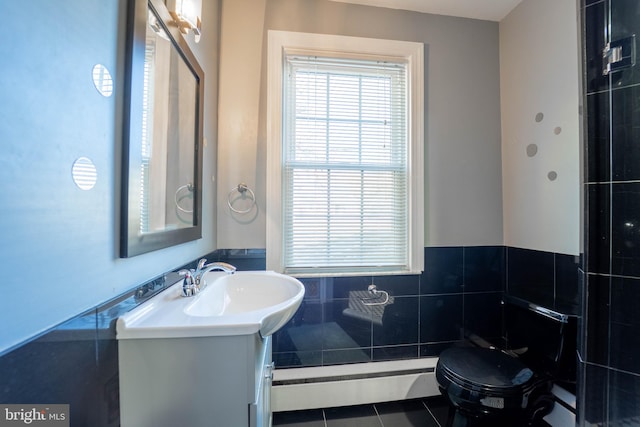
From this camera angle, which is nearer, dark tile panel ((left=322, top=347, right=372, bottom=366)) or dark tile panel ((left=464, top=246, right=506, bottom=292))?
dark tile panel ((left=322, top=347, right=372, bottom=366))

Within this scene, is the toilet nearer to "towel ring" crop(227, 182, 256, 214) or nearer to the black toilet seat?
the black toilet seat

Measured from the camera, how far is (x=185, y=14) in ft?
3.31

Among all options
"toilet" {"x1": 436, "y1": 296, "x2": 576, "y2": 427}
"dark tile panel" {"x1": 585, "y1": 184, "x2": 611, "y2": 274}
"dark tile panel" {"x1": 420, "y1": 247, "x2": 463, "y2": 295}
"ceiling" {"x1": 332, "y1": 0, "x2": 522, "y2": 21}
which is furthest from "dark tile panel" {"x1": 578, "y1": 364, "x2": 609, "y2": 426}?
"ceiling" {"x1": 332, "y1": 0, "x2": 522, "y2": 21}

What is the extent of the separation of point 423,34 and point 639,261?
5.77 feet

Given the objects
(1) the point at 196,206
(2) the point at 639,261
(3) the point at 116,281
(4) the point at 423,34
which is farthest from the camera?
(4) the point at 423,34

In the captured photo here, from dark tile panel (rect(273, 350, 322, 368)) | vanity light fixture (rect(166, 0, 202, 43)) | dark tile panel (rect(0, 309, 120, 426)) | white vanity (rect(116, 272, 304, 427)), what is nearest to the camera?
dark tile panel (rect(0, 309, 120, 426))

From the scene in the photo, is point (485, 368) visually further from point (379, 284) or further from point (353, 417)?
point (353, 417)

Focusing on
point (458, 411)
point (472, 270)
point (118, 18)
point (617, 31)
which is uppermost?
point (617, 31)

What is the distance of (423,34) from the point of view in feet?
5.70

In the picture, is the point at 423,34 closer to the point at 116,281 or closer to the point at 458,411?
the point at 116,281

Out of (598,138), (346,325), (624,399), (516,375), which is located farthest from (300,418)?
(598,138)

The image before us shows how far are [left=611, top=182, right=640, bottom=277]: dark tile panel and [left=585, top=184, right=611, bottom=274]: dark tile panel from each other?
2 cm

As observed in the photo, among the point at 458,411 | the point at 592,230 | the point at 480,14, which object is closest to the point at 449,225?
the point at 592,230

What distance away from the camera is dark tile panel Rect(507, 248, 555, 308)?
1.44 m
